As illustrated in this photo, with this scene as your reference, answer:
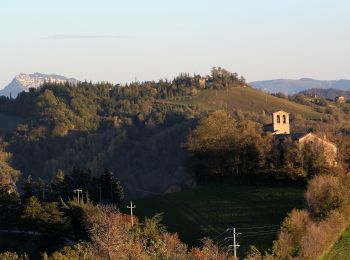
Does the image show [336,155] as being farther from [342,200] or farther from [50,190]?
[50,190]

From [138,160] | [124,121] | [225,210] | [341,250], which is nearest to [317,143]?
[225,210]

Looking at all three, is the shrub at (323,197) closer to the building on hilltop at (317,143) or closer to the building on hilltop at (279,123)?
the building on hilltop at (317,143)

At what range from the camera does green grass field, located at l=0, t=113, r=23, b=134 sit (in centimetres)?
13475

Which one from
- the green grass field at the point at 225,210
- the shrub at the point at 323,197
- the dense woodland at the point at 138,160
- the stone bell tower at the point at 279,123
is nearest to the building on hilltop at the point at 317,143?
the dense woodland at the point at 138,160

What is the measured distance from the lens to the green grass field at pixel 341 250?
32.5 m

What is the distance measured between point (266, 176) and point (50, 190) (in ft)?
49.0

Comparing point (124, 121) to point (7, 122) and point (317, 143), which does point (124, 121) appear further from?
point (317, 143)

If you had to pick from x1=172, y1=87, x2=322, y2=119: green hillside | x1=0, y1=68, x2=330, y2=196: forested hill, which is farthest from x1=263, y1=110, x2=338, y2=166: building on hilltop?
x1=172, y1=87, x2=322, y2=119: green hillside

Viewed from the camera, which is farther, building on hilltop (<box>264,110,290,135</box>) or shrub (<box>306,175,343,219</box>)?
building on hilltop (<box>264,110,290,135</box>)

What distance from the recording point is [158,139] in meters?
103

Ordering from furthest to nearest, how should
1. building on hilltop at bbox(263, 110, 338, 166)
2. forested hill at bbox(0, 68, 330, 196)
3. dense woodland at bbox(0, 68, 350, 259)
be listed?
forested hill at bbox(0, 68, 330, 196)
building on hilltop at bbox(263, 110, 338, 166)
dense woodland at bbox(0, 68, 350, 259)

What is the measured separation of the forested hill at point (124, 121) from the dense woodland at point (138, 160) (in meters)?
0.23

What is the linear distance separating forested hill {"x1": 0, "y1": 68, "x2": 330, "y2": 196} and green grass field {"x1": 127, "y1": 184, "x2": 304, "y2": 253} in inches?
1237

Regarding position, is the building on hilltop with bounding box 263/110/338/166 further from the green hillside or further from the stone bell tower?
the green hillside
